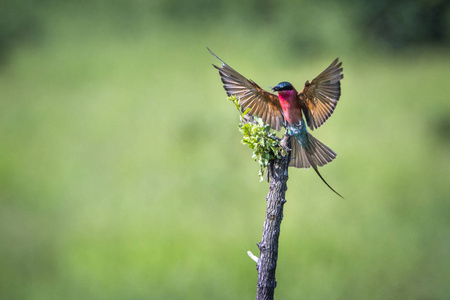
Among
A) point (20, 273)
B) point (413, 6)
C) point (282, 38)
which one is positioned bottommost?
point (20, 273)

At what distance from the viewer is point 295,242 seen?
386 centimetres

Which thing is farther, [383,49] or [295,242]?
[383,49]

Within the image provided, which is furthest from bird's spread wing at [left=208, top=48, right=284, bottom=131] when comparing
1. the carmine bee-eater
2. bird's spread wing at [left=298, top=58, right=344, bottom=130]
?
bird's spread wing at [left=298, top=58, right=344, bottom=130]

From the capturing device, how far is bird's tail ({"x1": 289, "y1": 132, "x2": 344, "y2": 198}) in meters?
2.09

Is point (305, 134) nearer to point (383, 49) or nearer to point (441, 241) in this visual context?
point (441, 241)

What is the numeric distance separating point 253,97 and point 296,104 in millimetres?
173

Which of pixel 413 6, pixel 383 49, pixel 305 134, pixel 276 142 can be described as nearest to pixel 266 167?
pixel 276 142

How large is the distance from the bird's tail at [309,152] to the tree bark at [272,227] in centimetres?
26

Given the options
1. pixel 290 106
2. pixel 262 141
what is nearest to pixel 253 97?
pixel 290 106

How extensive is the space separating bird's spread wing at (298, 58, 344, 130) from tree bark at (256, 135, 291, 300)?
387mm

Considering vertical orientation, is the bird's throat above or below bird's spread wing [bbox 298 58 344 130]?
below

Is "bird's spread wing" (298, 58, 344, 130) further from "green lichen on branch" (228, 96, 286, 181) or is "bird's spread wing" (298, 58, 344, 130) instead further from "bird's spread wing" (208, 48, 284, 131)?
"green lichen on branch" (228, 96, 286, 181)

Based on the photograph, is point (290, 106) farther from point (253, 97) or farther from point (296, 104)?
point (253, 97)

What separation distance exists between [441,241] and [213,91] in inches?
86.3
